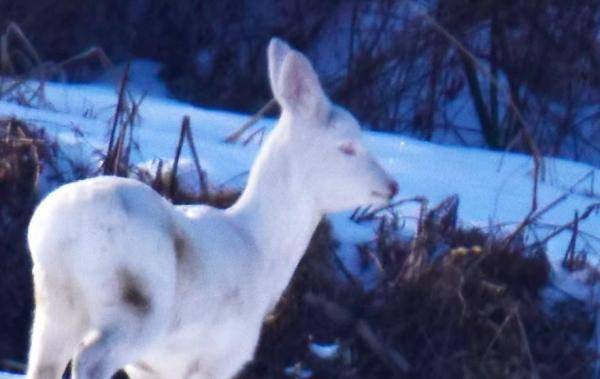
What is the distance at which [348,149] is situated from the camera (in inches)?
261

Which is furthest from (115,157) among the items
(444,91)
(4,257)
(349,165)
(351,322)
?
(444,91)

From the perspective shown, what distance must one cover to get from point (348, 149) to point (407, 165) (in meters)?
4.48

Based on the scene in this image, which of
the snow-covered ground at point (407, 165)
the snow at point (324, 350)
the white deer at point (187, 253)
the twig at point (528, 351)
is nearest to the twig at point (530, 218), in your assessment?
the snow-covered ground at point (407, 165)

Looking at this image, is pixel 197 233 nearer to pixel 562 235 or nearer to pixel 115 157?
pixel 115 157

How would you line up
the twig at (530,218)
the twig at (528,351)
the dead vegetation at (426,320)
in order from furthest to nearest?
1. the twig at (530,218)
2. the dead vegetation at (426,320)
3. the twig at (528,351)

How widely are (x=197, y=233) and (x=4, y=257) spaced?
130 inches

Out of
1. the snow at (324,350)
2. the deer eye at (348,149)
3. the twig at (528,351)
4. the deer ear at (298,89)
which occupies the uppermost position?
the deer ear at (298,89)

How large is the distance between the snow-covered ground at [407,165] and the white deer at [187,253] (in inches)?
116

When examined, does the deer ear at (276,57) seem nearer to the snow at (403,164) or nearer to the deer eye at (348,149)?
the deer eye at (348,149)

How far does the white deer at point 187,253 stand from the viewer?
573cm

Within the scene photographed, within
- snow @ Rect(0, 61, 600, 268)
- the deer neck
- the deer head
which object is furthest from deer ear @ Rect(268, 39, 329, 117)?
snow @ Rect(0, 61, 600, 268)

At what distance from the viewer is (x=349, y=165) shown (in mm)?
6645

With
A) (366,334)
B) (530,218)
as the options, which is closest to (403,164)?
(530,218)

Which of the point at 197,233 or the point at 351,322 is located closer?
the point at 197,233
